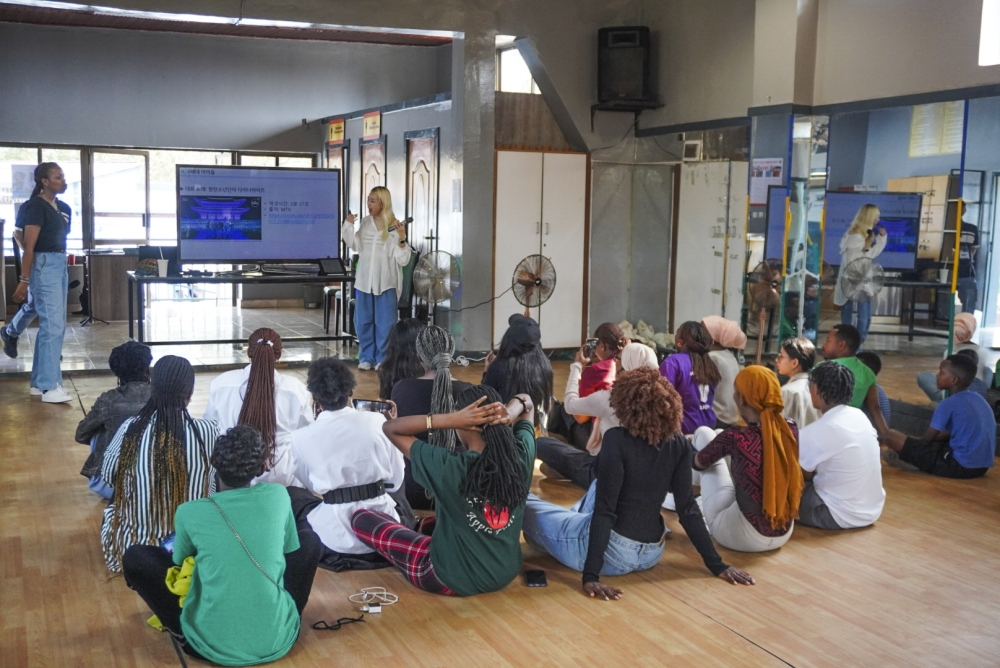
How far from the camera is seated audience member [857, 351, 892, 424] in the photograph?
20.9 feet

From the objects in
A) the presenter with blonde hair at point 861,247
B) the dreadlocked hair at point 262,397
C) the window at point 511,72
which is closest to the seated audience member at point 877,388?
the presenter with blonde hair at point 861,247

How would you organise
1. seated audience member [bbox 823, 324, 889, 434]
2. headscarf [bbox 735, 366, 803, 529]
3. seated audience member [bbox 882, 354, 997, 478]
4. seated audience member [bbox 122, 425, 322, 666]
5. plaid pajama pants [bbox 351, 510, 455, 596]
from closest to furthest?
seated audience member [bbox 122, 425, 322, 666]
plaid pajama pants [bbox 351, 510, 455, 596]
headscarf [bbox 735, 366, 803, 529]
seated audience member [bbox 882, 354, 997, 478]
seated audience member [bbox 823, 324, 889, 434]

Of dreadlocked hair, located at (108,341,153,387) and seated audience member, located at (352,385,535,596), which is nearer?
seated audience member, located at (352,385,535,596)

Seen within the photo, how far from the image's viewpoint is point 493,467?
11.7ft

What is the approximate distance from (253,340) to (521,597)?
5.47 ft

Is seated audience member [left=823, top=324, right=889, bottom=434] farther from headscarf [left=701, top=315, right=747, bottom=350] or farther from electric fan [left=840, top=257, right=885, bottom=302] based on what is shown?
electric fan [left=840, top=257, right=885, bottom=302]

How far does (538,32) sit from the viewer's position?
9.67 m

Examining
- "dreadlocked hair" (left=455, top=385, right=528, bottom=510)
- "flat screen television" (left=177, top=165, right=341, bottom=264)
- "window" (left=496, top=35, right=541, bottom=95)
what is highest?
"window" (left=496, top=35, right=541, bottom=95)

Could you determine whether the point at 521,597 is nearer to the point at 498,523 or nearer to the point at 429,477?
the point at 498,523

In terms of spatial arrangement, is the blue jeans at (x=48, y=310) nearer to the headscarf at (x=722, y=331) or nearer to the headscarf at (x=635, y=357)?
the headscarf at (x=635, y=357)

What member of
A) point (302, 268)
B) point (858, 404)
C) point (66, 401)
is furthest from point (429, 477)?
point (302, 268)

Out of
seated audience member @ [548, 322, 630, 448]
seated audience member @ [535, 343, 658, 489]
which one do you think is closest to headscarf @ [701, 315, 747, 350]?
seated audience member @ [548, 322, 630, 448]

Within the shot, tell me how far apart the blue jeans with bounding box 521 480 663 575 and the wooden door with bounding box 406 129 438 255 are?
647 cm

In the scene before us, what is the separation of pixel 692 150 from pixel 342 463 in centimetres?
644
